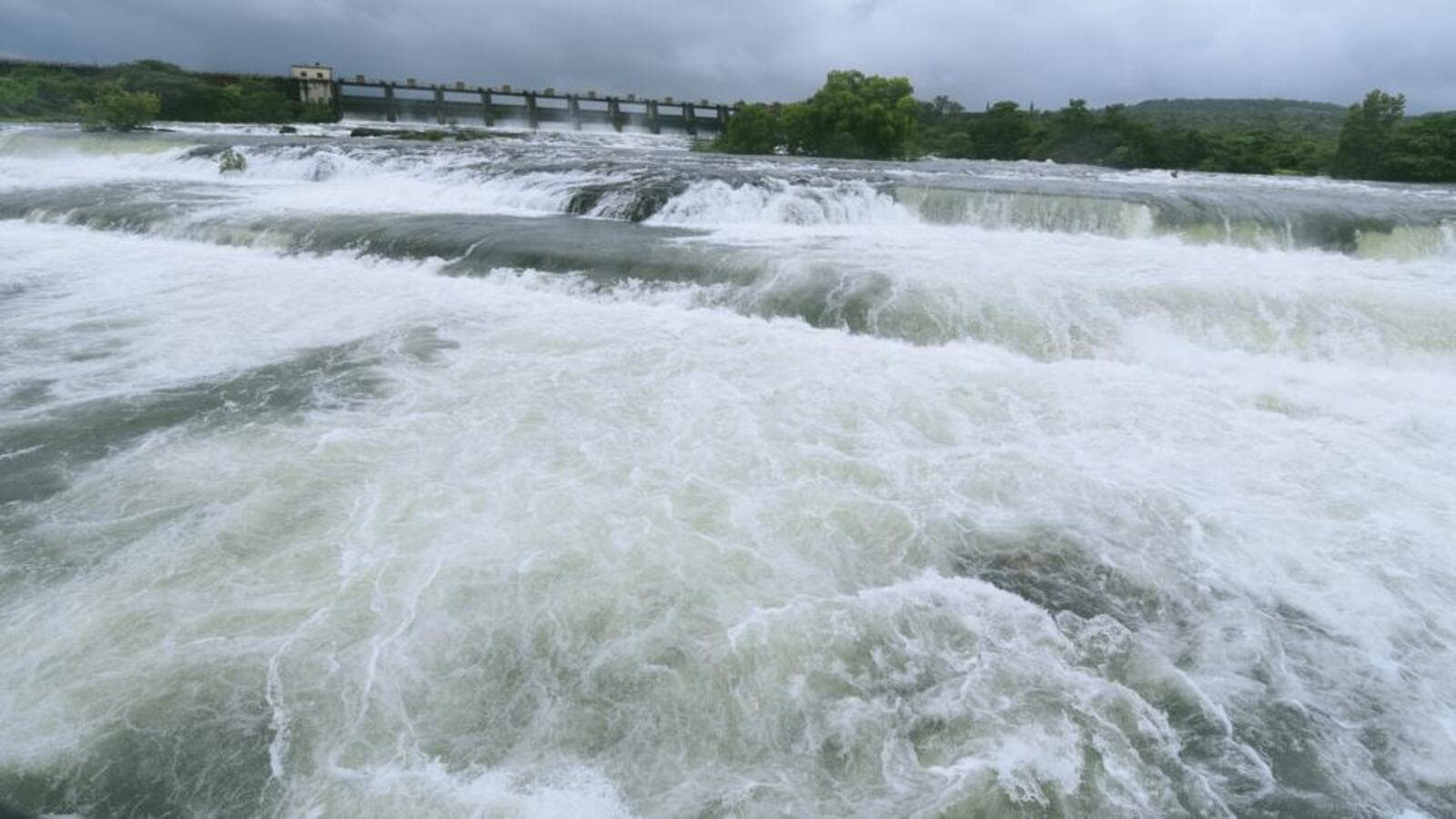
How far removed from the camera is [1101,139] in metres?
43.7

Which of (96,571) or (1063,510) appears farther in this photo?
(1063,510)

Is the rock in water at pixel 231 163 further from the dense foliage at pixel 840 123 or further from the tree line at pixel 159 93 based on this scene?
the dense foliage at pixel 840 123

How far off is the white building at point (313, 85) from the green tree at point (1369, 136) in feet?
198

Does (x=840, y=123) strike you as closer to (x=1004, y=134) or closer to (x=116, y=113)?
(x=1004, y=134)

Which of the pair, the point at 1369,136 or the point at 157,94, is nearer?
the point at 1369,136

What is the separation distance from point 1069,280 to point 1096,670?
288 inches

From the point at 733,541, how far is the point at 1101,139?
46.9 metres

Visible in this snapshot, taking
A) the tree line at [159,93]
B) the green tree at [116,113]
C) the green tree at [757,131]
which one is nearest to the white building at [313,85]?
the tree line at [159,93]

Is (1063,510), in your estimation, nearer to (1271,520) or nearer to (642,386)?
(1271,520)

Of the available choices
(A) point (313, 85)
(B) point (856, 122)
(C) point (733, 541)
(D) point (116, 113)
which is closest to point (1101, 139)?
(B) point (856, 122)

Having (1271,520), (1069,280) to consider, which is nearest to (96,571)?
(1271,520)

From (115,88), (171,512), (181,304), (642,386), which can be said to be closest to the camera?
(171,512)

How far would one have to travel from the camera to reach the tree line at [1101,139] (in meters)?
31.9

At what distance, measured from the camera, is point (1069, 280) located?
1012 cm
